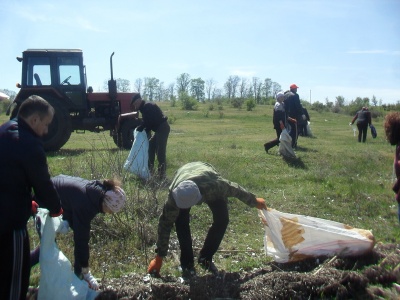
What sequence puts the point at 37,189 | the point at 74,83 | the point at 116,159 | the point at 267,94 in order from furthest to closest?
the point at 267,94, the point at 74,83, the point at 116,159, the point at 37,189

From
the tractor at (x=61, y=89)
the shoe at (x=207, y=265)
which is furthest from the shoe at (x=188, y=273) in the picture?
the tractor at (x=61, y=89)

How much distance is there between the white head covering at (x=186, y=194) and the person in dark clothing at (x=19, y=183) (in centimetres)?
102

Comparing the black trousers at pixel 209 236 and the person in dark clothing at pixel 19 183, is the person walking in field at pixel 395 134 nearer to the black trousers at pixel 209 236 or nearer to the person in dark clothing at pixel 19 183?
the black trousers at pixel 209 236

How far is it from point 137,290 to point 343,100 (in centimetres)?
5598

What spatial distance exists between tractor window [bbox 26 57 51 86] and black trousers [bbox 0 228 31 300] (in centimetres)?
954

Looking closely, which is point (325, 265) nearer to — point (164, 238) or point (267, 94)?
point (164, 238)

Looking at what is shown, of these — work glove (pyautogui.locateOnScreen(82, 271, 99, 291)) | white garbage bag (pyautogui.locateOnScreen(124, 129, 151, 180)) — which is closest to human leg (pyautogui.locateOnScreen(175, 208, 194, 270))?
work glove (pyautogui.locateOnScreen(82, 271, 99, 291))

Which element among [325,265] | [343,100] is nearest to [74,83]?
[325,265]

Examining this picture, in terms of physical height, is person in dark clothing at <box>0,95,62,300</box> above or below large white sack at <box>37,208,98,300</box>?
above

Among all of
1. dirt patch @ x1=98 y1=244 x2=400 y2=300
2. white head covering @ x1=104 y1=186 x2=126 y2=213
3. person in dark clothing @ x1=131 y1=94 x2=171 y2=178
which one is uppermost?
person in dark clothing @ x1=131 y1=94 x2=171 y2=178

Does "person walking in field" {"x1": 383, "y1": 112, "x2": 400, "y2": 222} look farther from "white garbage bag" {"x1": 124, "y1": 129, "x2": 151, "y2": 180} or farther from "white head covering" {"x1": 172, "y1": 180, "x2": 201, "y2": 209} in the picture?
"white garbage bag" {"x1": 124, "y1": 129, "x2": 151, "y2": 180}

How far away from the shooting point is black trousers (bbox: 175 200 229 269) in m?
4.26

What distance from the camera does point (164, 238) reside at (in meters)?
4.13

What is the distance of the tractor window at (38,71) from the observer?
11797mm
